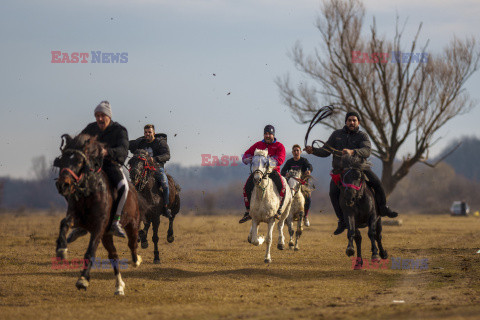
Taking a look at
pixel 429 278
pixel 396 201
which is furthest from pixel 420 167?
pixel 429 278

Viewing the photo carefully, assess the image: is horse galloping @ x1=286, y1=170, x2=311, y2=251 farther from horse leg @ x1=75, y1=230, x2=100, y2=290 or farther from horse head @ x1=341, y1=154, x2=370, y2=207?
horse leg @ x1=75, y1=230, x2=100, y2=290

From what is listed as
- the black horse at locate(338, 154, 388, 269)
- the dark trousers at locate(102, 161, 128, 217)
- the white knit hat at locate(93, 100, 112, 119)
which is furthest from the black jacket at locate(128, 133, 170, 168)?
the dark trousers at locate(102, 161, 128, 217)

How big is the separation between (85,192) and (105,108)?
1.82 meters

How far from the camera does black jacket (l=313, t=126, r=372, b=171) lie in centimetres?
1473

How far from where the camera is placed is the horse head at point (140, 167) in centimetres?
1596

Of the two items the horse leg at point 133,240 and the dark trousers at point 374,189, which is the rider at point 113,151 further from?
the dark trousers at point 374,189

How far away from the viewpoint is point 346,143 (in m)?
15.1

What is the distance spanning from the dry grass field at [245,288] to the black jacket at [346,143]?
7.55 feet

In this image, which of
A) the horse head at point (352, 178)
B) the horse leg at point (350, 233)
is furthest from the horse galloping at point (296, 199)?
the horse head at point (352, 178)

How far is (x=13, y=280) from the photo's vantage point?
1277cm

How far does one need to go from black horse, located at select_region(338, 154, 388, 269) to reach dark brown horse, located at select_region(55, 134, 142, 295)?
5.05m

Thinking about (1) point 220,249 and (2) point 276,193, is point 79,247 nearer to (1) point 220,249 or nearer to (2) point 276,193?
(1) point 220,249

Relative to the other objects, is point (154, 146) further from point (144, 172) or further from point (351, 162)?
point (351, 162)

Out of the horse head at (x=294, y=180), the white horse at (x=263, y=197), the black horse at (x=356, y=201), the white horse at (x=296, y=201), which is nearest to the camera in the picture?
the black horse at (x=356, y=201)
